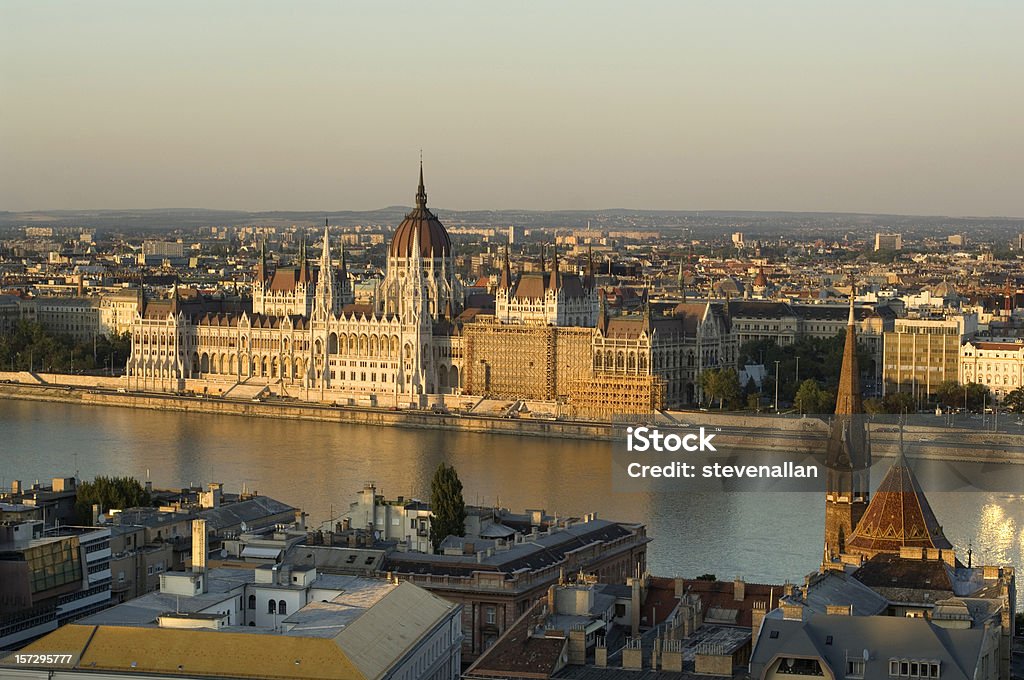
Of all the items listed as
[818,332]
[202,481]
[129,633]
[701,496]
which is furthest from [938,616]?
[818,332]

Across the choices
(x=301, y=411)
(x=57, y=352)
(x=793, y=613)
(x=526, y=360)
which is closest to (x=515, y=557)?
(x=793, y=613)

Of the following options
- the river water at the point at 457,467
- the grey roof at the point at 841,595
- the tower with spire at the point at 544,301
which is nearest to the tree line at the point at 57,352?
the river water at the point at 457,467

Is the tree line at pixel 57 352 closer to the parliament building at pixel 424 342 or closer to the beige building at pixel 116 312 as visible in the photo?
the beige building at pixel 116 312

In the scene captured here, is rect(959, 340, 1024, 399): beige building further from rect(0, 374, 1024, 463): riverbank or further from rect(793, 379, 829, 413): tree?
rect(0, 374, 1024, 463): riverbank

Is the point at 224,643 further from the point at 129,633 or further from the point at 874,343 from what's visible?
the point at 874,343

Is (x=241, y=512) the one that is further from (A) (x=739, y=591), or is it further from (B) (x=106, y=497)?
(A) (x=739, y=591)

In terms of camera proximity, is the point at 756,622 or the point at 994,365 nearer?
the point at 756,622
